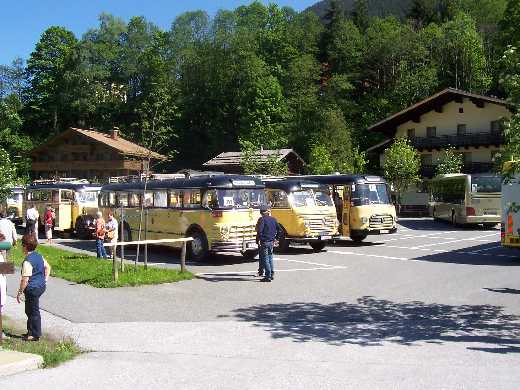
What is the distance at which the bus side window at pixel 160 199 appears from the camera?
20594 millimetres

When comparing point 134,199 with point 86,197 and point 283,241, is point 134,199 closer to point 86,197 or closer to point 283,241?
point 283,241

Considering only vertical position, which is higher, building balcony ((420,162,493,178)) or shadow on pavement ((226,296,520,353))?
building balcony ((420,162,493,178))

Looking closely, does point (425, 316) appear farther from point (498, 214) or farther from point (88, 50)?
point (88, 50)

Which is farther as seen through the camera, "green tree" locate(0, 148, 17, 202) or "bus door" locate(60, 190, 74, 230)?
"green tree" locate(0, 148, 17, 202)

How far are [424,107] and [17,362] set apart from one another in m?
51.2

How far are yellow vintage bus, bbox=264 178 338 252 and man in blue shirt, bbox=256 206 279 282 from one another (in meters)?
5.65

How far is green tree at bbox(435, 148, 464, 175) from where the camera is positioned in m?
47.6

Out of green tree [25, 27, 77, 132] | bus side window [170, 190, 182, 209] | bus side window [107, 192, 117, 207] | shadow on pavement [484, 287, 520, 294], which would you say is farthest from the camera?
green tree [25, 27, 77, 132]

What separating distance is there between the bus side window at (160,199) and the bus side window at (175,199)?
0.41m

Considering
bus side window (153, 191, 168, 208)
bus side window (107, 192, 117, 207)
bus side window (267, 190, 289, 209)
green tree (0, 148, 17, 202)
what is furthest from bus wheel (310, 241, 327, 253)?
green tree (0, 148, 17, 202)

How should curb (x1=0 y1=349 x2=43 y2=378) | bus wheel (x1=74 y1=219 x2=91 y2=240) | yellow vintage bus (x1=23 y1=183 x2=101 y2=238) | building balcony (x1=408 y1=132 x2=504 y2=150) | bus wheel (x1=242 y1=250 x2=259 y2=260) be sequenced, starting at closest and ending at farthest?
curb (x1=0 y1=349 x2=43 y2=378) < bus wheel (x1=242 y1=250 x2=259 y2=260) < bus wheel (x1=74 y1=219 x2=91 y2=240) < yellow vintage bus (x1=23 y1=183 x2=101 y2=238) < building balcony (x1=408 y1=132 x2=504 y2=150)

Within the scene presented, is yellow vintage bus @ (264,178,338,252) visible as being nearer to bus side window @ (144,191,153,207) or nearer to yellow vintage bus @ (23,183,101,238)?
bus side window @ (144,191,153,207)

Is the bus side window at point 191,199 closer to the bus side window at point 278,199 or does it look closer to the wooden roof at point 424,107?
the bus side window at point 278,199

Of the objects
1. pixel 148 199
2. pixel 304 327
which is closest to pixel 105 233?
pixel 148 199
